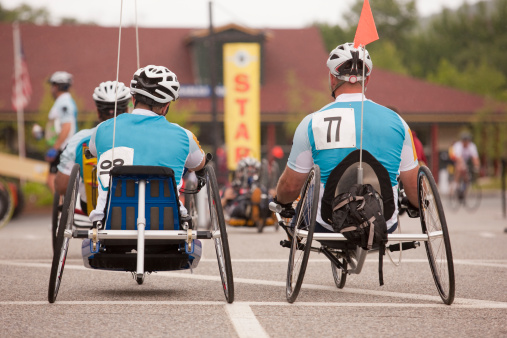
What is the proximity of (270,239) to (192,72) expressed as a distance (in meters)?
27.7

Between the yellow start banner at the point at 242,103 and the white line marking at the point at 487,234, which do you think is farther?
the yellow start banner at the point at 242,103

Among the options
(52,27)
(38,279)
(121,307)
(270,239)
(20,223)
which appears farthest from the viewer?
(52,27)

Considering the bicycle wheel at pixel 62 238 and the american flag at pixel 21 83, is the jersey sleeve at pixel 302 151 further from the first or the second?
the american flag at pixel 21 83

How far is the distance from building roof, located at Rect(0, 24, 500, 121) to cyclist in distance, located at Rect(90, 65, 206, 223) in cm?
3069

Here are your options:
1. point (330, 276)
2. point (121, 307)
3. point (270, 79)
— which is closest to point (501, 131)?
point (270, 79)

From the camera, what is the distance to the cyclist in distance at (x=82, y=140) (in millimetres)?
8842

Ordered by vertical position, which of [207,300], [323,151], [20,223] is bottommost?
[20,223]

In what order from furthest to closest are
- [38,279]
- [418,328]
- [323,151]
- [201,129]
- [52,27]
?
[52,27] < [201,129] < [38,279] < [323,151] < [418,328]

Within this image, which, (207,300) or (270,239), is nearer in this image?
(207,300)

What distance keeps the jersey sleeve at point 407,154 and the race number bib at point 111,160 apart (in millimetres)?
1928

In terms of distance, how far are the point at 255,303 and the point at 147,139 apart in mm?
1362

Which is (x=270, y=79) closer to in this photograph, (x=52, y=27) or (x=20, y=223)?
(x=52, y=27)

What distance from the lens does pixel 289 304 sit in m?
6.34

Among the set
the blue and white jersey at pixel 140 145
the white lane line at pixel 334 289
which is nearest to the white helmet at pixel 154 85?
the blue and white jersey at pixel 140 145
